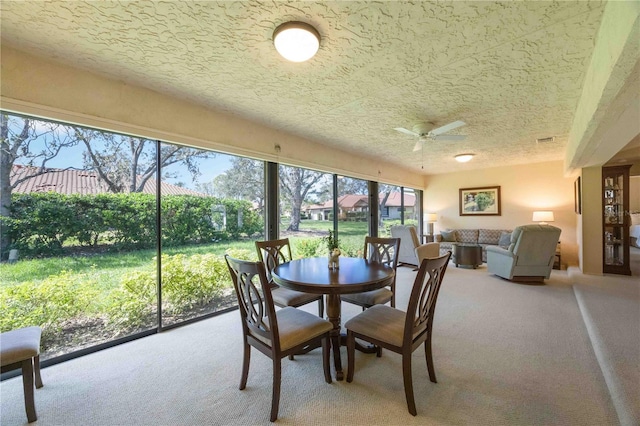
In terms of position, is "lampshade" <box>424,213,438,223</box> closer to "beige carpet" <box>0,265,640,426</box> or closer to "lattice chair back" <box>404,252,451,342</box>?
"beige carpet" <box>0,265,640,426</box>

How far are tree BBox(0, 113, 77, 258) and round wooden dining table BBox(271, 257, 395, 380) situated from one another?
2.10 meters

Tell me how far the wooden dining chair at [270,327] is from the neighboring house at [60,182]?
164cm

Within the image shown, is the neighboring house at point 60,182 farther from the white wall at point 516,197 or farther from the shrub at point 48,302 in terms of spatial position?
the white wall at point 516,197

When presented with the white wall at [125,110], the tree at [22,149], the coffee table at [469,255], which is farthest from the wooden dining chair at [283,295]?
the coffee table at [469,255]

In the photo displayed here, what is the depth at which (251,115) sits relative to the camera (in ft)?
10.7

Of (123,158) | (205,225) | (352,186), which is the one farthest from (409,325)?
(352,186)

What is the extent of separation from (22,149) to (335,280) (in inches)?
106

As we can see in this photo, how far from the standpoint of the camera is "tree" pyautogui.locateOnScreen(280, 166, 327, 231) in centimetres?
409

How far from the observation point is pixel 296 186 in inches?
170

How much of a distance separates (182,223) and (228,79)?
164 cm

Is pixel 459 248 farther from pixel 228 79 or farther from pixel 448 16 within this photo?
pixel 228 79

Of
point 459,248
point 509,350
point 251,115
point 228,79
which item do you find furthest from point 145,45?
point 459,248

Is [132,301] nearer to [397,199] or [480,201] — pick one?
[397,199]

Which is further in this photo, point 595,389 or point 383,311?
point 383,311
